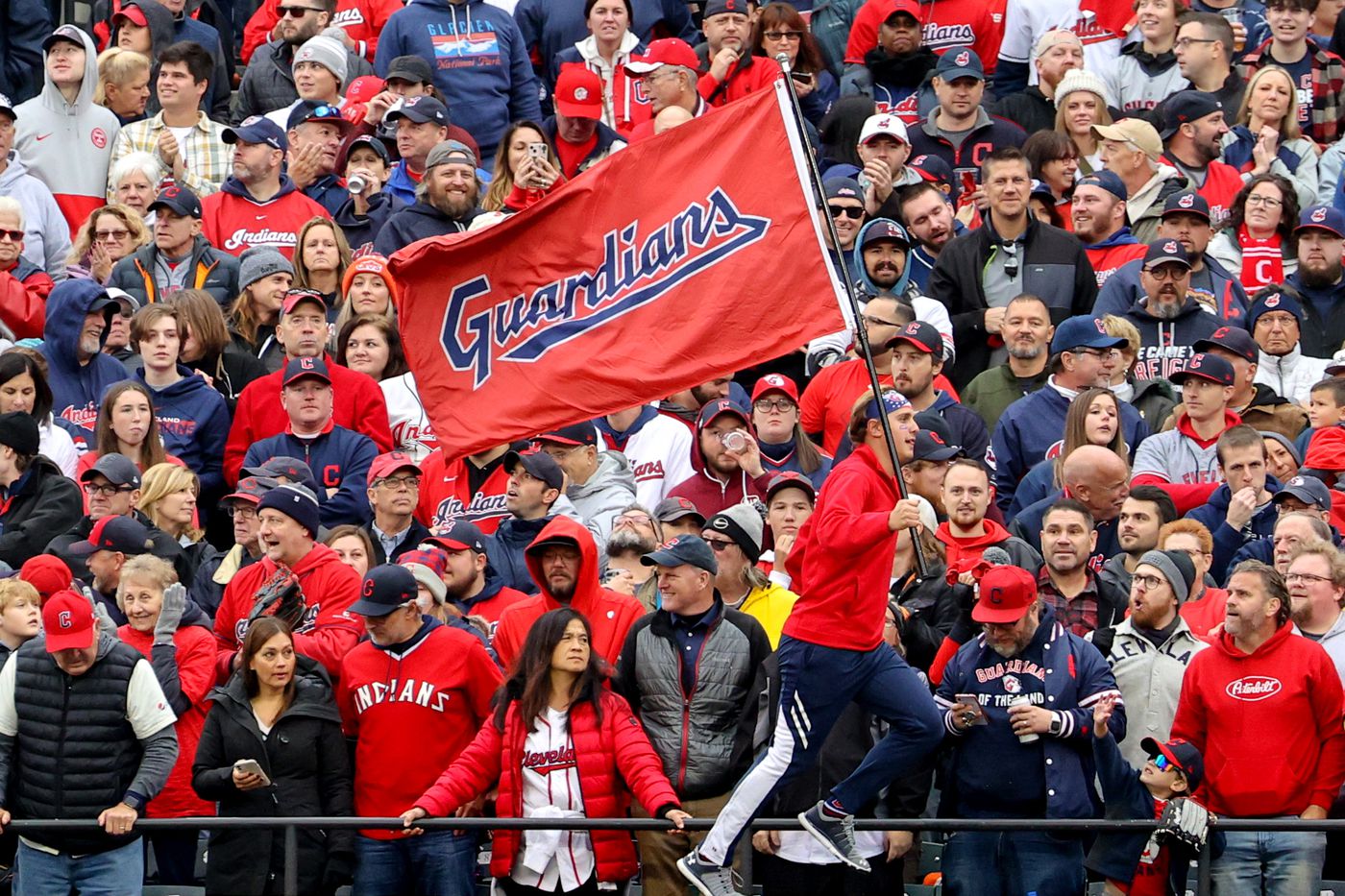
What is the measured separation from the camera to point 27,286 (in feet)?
52.5

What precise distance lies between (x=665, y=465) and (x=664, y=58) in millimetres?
4151

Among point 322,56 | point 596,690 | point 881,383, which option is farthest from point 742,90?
point 596,690

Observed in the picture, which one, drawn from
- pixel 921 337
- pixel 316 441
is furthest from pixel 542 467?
pixel 921 337

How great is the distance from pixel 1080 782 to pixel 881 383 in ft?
11.8

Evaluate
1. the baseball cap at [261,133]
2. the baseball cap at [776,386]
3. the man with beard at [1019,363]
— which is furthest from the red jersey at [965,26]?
the baseball cap at [776,386]

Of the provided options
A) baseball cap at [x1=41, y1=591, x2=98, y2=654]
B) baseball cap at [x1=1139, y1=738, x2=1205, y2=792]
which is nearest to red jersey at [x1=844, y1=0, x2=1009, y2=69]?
baseball cap at [x1=1139, y1=738, x2=1205, y2=792]

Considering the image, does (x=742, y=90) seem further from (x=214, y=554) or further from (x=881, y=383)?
(x=214, y=554)

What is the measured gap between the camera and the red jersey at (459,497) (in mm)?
13719

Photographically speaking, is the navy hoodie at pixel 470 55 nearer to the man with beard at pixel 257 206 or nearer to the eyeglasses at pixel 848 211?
the man with beard at pixel 257 206

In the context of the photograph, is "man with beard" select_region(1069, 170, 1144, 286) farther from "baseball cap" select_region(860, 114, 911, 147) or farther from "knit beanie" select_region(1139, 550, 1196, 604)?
"knit beanie" select_region(1139, 550, 1196, 604)

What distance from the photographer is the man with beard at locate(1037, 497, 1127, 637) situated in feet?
39.3

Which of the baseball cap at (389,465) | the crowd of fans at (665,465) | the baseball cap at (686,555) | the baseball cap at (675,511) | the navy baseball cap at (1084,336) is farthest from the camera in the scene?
the navy baseball cap at (1084,336)

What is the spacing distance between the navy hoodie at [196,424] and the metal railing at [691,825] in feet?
12.1

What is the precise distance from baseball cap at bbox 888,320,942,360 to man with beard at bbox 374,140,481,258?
3.28 metres
